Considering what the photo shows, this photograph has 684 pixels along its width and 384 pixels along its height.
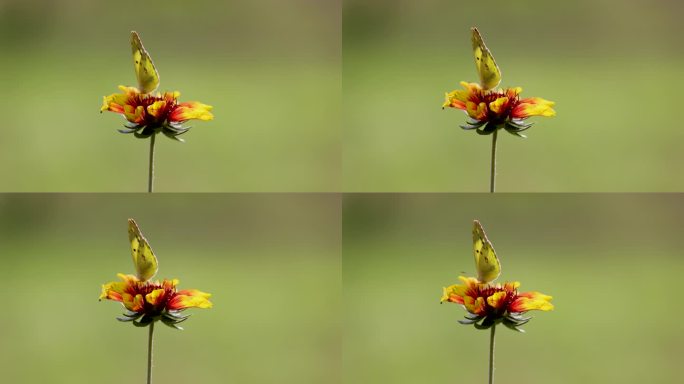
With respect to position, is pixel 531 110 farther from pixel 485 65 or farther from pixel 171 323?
pixel 171 323

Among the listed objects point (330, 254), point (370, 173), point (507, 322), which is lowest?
point (507, 322)

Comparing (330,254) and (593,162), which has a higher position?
(593,162)

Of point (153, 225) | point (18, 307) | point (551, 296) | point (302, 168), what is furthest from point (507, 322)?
point (18, 307)

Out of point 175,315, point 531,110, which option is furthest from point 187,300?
point 531,110

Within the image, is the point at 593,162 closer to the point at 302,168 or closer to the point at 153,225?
the point at 302,168

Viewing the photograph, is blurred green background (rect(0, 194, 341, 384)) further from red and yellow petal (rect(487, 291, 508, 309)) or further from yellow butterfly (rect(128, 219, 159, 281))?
red and yellow petal (rect(487, 291, 508, 309))
